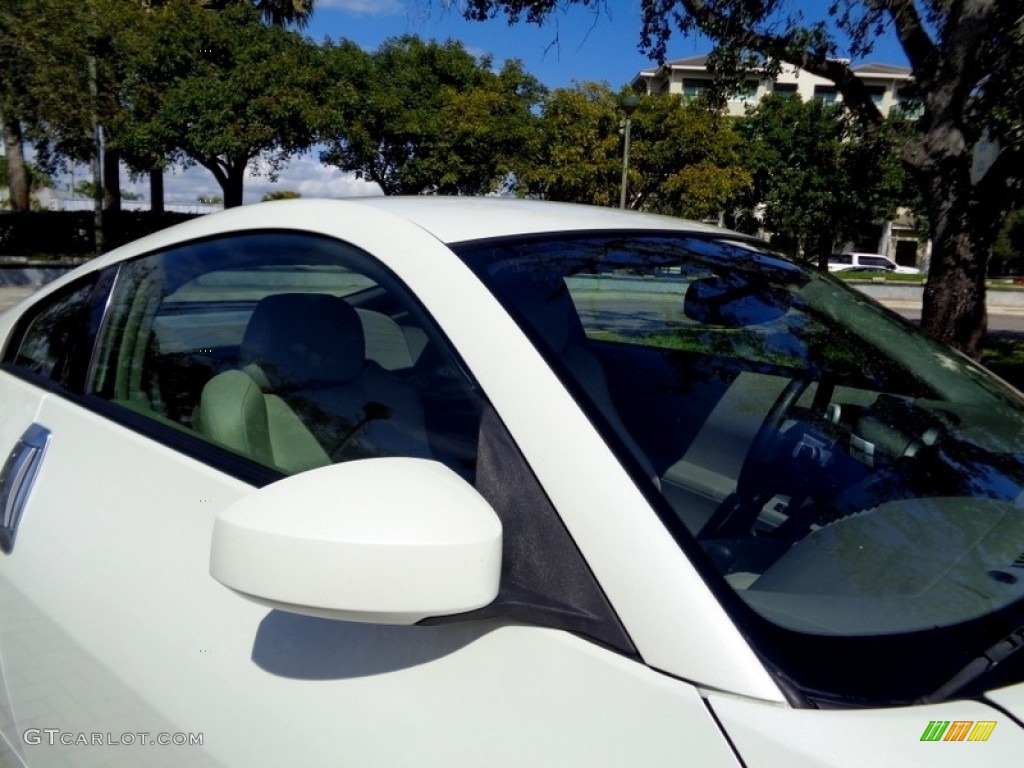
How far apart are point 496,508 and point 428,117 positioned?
35380mm

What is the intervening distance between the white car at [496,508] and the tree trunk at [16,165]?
25677 millimetres

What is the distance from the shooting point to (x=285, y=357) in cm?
186

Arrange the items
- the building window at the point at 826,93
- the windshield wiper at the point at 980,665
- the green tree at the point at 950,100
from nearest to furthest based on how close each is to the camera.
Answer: the windshield wiper at the point at 980,665 → the green tree at the point at 950,100 → the building window at the point at 826,93

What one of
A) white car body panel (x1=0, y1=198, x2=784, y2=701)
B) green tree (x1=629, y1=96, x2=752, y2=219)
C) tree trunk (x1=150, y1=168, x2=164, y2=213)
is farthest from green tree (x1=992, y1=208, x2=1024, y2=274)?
white car body panel (x1=0, y1=198, x2=784, y2=701)

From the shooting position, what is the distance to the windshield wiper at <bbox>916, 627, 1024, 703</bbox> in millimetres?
1006

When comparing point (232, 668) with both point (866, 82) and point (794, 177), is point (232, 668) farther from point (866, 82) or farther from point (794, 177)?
point (866, 82)

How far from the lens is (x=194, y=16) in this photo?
27.0 metres

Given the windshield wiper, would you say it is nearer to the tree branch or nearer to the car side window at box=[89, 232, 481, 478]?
the car side window at box=[89, 232, 481, 478]

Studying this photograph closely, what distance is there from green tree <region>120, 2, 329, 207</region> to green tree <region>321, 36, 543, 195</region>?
10.1 ft

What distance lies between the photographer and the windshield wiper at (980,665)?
1.01 m

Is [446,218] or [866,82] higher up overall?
[866,82]

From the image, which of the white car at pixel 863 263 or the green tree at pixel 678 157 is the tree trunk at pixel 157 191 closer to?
the green tree at pixel 678 157

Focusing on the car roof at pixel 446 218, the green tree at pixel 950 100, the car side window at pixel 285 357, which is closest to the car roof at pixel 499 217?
the car roof at pixel 446 218

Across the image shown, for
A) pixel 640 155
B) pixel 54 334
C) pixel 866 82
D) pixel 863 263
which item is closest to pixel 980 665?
pixel 54 334
